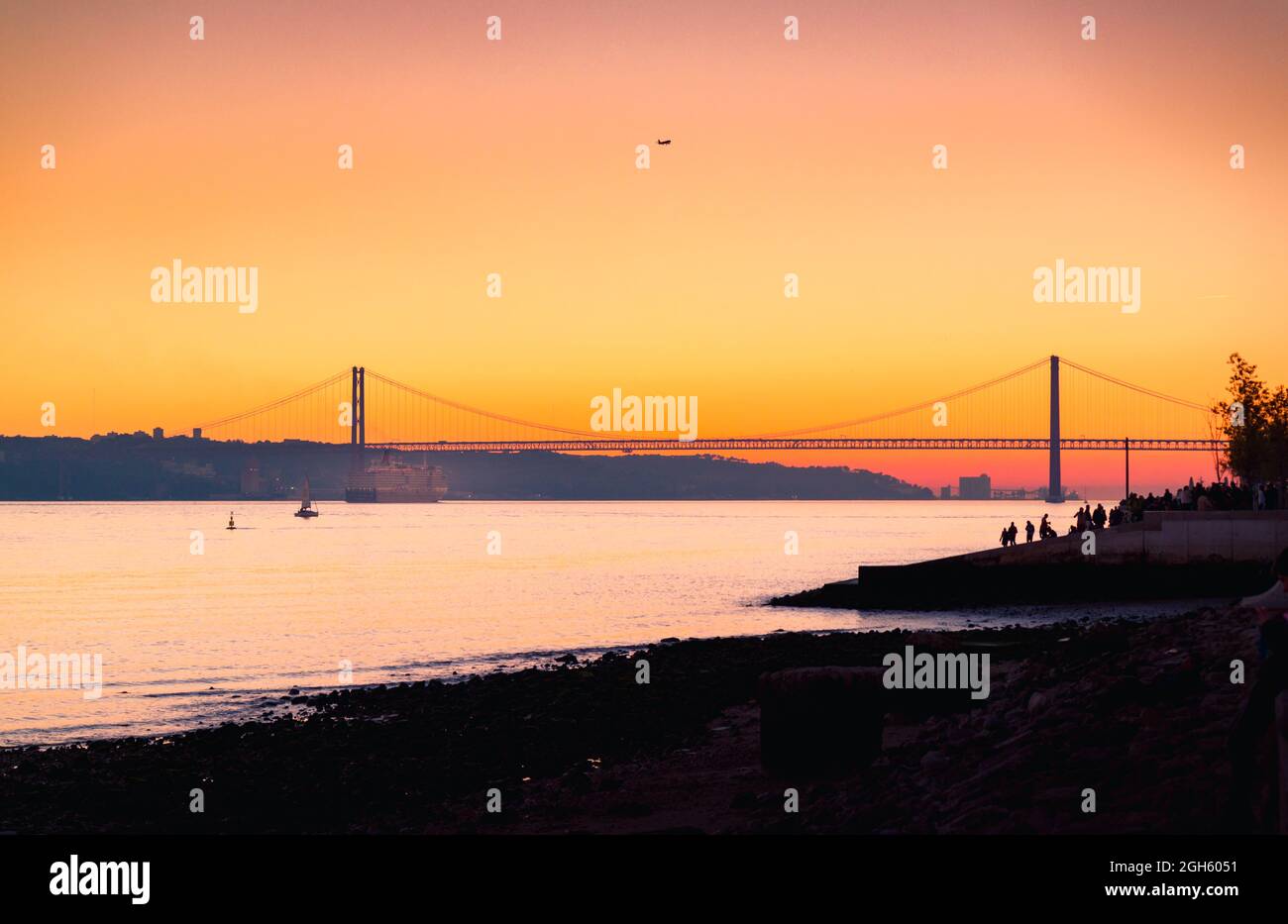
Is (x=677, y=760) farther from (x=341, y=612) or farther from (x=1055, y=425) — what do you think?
(x=1055, y=425)

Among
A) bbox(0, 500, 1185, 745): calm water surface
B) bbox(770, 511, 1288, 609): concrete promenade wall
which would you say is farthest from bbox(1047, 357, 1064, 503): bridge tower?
bbox(770, 511, 1288, 609): concrete promenade wall

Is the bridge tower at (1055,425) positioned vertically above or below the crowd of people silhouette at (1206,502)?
above

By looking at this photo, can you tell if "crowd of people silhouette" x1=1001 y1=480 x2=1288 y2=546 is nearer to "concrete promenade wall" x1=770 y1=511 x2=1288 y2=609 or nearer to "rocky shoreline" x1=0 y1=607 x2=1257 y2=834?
"concrete promenade wall" x1=770 y1=511 x2=1288 y2=609

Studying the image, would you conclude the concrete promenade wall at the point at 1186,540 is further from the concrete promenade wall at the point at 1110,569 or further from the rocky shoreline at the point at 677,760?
the rocky shoreline at the point at 677,760

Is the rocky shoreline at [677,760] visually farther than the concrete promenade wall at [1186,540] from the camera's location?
No

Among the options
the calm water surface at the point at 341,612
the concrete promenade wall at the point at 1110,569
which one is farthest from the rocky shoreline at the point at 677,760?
the concrete promenade wall at the point at 1110,569
